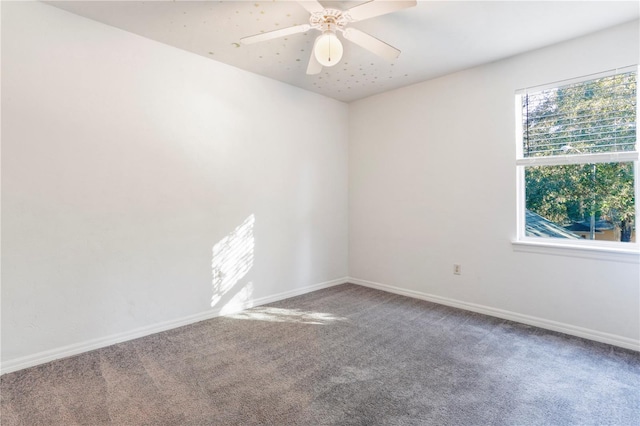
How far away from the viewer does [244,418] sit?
1732 millimetres

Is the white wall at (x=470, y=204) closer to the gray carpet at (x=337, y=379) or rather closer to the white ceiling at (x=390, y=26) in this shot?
the white ceiling at (x=390, y=26)

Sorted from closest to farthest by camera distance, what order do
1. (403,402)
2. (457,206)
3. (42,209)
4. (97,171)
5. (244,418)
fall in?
(244,418), (403,402), (42,209), (97,171), (457,206)

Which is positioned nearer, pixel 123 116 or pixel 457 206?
pixel 123 116

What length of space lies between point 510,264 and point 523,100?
160 cm

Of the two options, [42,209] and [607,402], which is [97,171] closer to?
[42,209]

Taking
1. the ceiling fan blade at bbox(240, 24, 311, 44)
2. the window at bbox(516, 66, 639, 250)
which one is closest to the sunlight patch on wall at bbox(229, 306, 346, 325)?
the window at bbox(516, 66, 639, 250)

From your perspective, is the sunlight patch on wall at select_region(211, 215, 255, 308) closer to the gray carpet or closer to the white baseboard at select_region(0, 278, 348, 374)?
the white baseboard at select_region(0, 278, 348, 374)

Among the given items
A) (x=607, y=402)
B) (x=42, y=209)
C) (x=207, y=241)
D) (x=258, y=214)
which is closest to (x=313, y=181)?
(x=258, y=214)

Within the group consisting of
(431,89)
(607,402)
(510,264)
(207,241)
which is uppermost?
(431,89)

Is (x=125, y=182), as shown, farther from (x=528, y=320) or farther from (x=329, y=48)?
(x=528, y=320)

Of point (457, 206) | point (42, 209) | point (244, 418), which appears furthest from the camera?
point (457, 206)

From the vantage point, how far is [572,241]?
9.54 feet

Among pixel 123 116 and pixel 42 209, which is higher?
A: pixel 123 116

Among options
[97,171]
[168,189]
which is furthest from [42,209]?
[168,189]
